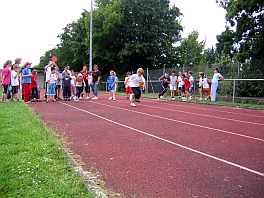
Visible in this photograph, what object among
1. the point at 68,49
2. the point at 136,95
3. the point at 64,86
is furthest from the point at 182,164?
the point at 68,49

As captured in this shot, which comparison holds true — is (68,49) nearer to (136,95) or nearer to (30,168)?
(136,95)

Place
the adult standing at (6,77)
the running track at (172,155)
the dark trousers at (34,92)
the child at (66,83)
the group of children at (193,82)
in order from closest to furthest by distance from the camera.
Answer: the running track at (172,155)
the adult standing at (6,77)
the dark trousers at (34,92)
the child at (66,83)
the group of children at (193,82)

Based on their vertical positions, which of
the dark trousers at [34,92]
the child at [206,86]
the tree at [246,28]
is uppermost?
the tree at [246,28]

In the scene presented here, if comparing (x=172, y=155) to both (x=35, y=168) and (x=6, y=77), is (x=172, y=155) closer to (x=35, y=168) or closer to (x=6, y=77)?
(x=35, y=168)

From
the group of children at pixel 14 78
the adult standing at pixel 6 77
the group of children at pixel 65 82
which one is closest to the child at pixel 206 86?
the group of children at pixel 65 82

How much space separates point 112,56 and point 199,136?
33321 millimetres

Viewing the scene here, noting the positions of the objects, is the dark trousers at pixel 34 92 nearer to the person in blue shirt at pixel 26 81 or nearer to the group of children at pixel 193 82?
the person in blue shirt at pixel 26 81

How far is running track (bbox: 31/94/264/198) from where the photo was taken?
3771mm

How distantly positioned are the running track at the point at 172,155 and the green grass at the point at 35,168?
448 millimetres

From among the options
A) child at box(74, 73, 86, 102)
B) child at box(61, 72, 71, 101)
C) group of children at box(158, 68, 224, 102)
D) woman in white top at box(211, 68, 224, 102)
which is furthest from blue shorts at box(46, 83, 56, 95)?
woman in white top at box(211, 68, 224, 102)

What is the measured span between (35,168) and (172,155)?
230 cm

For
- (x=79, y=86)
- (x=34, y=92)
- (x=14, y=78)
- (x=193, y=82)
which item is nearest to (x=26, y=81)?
(x=14, y=78)

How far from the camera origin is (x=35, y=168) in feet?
13.5

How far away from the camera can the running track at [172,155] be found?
3.77 meters
